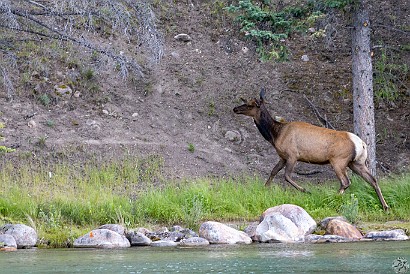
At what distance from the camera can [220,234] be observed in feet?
38.0

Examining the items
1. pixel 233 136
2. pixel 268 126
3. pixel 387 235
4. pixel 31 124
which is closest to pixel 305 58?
pixel 233 136

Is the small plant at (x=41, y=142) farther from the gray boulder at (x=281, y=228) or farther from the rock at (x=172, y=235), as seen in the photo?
the gray boulder at (x=281, y=228)

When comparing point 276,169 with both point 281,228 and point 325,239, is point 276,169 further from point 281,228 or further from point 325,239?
point 325,239

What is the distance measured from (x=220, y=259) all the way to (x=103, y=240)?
2446 mm

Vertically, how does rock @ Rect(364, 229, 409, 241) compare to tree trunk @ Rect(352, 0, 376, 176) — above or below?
below

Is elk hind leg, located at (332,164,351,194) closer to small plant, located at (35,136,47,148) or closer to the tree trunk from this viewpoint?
the tree trunk

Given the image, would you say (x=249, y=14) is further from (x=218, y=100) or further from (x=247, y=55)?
(x=247, y=55)

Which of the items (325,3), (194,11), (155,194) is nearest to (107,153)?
(155,194)

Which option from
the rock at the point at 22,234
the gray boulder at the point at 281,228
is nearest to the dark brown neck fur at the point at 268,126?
the gray boulder at the point at 281,228

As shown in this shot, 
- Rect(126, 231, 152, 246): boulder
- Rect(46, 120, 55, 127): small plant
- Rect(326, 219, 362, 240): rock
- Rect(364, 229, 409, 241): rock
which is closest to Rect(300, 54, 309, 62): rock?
Rect(46, 120, 55, 127): small plant

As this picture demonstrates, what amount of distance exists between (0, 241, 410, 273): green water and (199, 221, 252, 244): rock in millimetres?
430

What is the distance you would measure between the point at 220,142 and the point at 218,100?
5.55 feet

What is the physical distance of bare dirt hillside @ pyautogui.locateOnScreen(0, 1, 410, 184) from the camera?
55.4 ft

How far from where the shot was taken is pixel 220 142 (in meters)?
18.0
